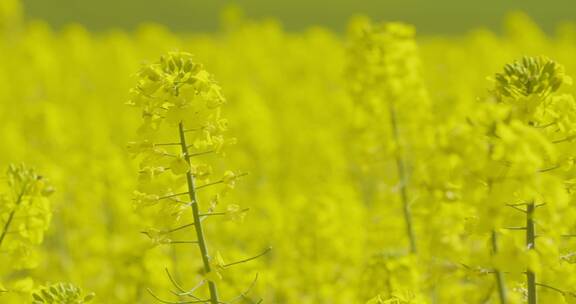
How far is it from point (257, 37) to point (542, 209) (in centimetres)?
2125

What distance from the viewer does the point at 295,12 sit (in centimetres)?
5506

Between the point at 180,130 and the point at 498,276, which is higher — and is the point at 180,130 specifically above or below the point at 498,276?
above

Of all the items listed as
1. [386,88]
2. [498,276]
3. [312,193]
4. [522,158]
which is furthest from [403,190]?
[522,158]

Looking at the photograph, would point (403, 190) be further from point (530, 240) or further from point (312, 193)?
point (312, 193)

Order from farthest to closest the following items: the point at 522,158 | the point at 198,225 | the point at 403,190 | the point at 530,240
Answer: the point at 403,190 → the point at 198,225 → the point at 530,240 → the point at 522,158

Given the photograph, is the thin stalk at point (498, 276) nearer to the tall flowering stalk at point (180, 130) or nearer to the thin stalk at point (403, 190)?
the tall flowering stalk at point (180, 130)

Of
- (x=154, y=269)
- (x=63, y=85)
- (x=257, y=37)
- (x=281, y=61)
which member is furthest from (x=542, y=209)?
(x=257, y=37)

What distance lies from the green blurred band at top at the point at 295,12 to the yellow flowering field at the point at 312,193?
36679 mm

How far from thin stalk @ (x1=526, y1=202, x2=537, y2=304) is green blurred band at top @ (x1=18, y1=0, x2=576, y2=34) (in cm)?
4641

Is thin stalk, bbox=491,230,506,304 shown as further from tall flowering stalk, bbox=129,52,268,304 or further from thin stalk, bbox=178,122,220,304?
thin stalk, bbox=178,122,220,304

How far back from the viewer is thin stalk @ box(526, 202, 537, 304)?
10.2ft

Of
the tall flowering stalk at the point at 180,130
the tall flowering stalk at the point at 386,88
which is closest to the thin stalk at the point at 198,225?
the tall flowering stalk at the point at 180,130

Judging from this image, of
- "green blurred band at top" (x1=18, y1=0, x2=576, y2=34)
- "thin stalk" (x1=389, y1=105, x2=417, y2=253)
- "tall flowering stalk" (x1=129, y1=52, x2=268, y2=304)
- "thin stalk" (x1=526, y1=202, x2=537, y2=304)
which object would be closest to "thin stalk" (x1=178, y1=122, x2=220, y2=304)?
"tall flowering stalk" (x1=129, y1=52, x2=268, y2=304)

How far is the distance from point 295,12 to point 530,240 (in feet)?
173
